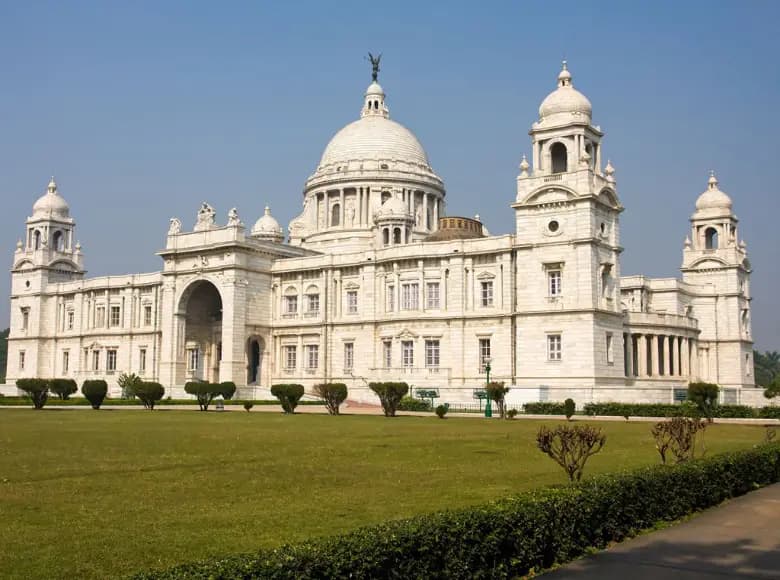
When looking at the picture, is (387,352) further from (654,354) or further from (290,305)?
(654,354)

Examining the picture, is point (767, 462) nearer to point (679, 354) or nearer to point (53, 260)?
point (679, 354)

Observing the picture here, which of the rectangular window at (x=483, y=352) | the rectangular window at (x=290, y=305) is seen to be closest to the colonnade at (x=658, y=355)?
the rectangular window at (x=483, y=352)

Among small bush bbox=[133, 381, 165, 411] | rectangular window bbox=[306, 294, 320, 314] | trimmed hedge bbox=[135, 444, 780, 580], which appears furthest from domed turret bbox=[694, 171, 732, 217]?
trimmed hedge bbox=[135, 444, 780, 580]

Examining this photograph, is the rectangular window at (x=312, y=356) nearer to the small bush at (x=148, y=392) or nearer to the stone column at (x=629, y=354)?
the small bush at (x=148, y=392)

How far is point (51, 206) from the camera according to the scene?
94.1 meters

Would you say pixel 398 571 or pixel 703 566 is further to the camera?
pixel 703 566

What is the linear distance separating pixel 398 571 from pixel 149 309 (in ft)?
256

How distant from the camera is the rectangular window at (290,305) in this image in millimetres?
77562

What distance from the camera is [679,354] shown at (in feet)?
234

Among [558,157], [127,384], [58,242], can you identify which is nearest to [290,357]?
[127,384]

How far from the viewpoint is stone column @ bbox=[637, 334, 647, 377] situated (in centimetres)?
6669

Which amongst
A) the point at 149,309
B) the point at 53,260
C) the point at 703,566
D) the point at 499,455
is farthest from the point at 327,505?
the point at 53,260

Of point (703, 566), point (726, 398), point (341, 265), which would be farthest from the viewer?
point (341, 265)

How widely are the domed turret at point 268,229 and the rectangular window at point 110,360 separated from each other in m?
18.7
